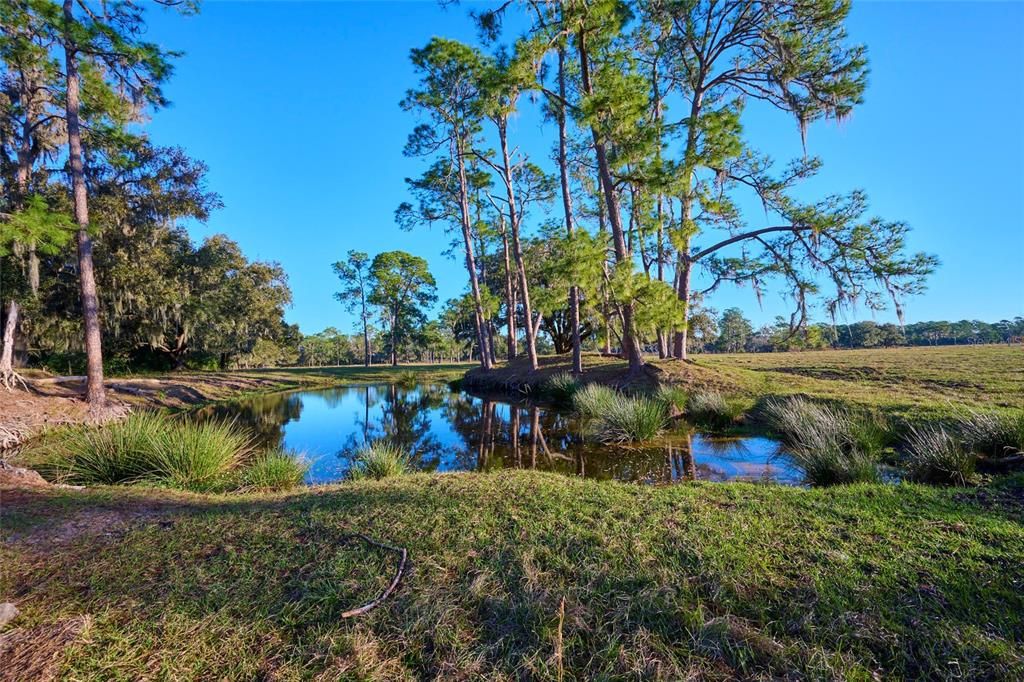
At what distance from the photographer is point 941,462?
420 centimetres

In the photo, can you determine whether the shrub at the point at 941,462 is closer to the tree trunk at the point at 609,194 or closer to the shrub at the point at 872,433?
the shrub at the point at 872,433

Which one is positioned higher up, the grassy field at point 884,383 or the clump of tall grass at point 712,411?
the grassy field at point 884,383

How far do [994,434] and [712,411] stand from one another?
4.10 metres

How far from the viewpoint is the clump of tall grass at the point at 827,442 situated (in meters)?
4.35

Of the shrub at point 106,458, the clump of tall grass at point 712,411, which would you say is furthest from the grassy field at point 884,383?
the shrub at point 106,458

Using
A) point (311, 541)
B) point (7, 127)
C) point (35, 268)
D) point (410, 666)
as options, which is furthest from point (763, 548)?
point (7, 127)

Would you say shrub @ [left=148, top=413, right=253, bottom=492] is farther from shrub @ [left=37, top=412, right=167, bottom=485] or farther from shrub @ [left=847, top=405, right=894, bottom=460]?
shrub @ [left=847, top=405, right=894, bottom=460]

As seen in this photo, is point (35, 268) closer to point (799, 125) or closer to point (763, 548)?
point (763, 548)

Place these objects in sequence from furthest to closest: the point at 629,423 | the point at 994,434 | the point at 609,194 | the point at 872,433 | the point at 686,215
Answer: the point at 686,215 < the point at 609,194 < the point at 629,423 < the point at 872,433 < the point at 994,434

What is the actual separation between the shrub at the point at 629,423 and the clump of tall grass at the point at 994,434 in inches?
156

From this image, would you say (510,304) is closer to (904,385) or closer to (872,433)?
(904,385)

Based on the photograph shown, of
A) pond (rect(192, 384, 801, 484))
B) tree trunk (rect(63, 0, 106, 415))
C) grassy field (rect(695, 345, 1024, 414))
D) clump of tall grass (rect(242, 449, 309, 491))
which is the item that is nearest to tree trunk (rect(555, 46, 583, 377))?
pond (rect(192, 384, 801, 484))

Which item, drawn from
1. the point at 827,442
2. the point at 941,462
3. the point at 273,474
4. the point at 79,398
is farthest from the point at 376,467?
the point at 79,398

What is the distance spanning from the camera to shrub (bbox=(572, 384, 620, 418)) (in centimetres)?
874
